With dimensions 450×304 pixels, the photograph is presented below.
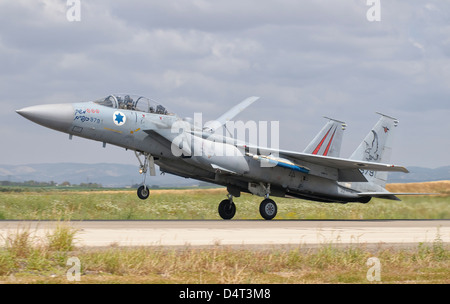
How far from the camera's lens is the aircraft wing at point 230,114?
72.7 feet

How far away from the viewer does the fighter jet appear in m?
19.1

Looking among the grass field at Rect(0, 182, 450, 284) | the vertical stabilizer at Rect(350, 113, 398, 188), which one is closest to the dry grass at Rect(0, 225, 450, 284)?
the grass field at Rect(0, 182, 450, 284)

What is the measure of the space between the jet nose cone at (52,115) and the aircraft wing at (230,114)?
482cm

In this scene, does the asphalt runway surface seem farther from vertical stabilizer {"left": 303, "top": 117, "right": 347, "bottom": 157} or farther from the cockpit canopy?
vertical stabilizer {"left": 303, "top": 117, "right": 347, "bottom": 157}

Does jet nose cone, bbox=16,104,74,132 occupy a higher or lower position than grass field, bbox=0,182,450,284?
higher

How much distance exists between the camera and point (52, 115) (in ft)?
60.2

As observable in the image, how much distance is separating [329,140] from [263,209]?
178 inches

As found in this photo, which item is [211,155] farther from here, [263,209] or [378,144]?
[378,144]

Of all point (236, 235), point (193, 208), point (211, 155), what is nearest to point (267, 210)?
point (211, 155)

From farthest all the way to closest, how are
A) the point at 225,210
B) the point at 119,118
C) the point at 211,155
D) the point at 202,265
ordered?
the point at 225,210 < the point at 211,155 < the point at 119,118 < the point at 202,265

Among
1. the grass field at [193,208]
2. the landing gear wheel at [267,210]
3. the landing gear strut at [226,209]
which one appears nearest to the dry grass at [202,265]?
the landing gear wheel at [267,210]
